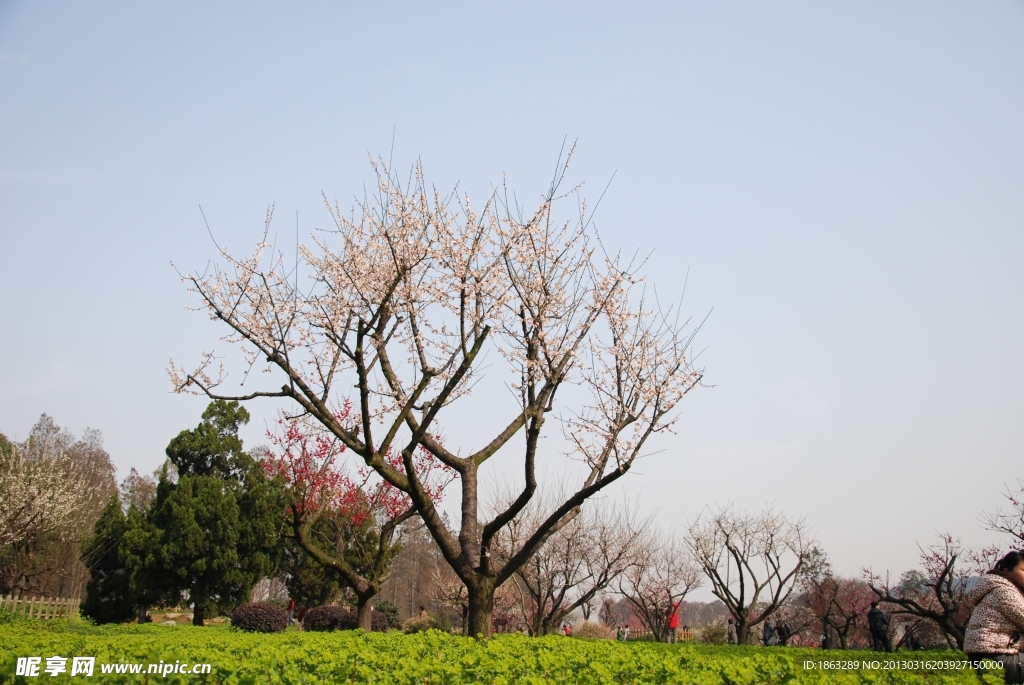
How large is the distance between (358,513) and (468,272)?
49.0ft

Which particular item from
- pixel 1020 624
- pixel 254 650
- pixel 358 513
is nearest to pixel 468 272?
pixel 254 650

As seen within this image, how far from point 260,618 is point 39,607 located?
9.41 metres

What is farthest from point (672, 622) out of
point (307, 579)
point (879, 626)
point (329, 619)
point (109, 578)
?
point (109, 578)

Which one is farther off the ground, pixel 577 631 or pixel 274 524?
pixel 274 524

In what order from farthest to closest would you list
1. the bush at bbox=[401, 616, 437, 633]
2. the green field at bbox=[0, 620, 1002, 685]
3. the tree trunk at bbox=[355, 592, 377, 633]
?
the bush at bbox=[401, 616, 437, 633] < the tree trunk at bbox=[355, 592, 377, 633] < the green field at bbox=[0, 620, 1002, 685]

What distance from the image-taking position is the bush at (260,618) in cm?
1834

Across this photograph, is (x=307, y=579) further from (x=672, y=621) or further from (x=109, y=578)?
(x=672, y=621)

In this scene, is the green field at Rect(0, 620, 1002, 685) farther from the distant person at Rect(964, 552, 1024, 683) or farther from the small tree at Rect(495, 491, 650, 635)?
the small tree at Rect(495, 491, 650, 635)

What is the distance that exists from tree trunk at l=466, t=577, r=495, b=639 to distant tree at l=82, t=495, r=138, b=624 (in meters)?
18.9

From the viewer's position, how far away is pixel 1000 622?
5.57m

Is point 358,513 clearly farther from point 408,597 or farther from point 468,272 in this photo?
point 408,597

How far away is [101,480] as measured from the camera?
141 feet

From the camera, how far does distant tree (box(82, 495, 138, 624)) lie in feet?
82.3

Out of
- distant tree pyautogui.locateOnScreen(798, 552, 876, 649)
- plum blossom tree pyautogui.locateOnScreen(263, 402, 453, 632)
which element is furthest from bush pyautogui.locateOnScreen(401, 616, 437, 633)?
distant tree pyautogui.locateOnScreen(798, 552, 876, 649)
